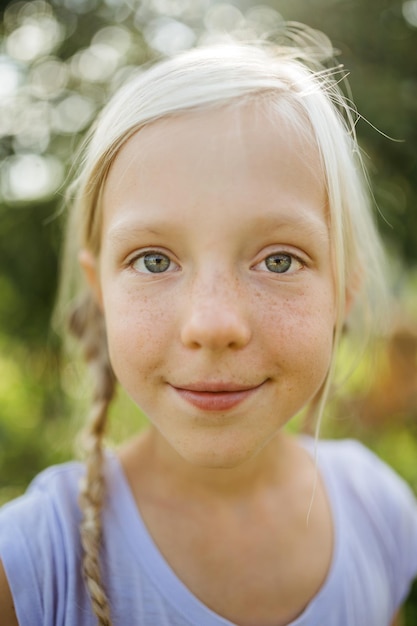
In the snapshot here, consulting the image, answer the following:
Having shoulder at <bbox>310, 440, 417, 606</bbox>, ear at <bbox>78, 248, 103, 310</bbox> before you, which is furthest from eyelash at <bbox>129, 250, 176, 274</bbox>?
shoulder at <bbox>310, 440, 417, 606</bbox>

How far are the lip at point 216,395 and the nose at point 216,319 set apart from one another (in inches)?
2.7

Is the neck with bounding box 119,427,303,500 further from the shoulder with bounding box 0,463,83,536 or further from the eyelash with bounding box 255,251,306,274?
the eyelash with bounding box 255,251,306,274

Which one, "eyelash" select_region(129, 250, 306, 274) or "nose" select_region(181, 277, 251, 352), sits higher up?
"eyelash" select_region(129, 250, 306, 274)

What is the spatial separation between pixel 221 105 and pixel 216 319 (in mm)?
348

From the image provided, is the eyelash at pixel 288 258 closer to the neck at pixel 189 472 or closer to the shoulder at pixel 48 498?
the neck at pixel 189 472

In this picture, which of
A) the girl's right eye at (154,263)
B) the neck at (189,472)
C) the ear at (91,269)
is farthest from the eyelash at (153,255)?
the neck at (189,472)

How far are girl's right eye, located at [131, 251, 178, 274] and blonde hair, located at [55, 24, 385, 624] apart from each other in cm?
18

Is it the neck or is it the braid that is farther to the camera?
the neck

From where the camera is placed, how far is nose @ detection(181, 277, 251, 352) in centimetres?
88

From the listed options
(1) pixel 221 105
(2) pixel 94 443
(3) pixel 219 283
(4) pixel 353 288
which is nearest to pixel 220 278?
(3) pixel 219 283

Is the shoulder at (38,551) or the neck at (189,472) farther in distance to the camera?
the neck at (189,472)

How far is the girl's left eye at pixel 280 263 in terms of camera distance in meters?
0.96

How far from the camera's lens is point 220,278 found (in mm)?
Answer: 909

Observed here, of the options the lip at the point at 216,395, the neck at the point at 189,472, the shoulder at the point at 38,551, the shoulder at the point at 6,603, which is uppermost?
the lip at the point at 216,395
